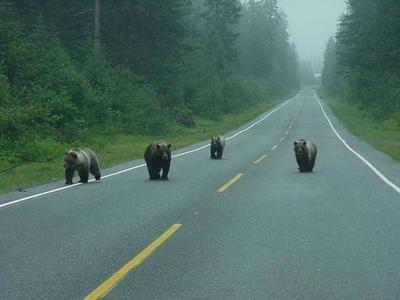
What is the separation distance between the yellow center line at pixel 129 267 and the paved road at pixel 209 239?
2.0 inches

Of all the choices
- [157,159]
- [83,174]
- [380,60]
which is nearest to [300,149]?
[157,159]

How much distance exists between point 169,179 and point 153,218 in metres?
6.37

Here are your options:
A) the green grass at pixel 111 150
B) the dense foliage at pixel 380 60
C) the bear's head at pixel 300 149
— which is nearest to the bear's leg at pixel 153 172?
the green grass at pixel 111 150

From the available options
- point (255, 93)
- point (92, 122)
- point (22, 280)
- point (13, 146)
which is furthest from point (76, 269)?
point (255, 93)

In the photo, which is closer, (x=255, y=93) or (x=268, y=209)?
(x=268, y=209)

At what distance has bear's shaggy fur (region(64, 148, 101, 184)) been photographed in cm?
1592

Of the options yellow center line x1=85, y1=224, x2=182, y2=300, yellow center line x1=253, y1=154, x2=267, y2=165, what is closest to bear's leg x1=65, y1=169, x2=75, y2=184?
yellow center line x1=85, y1=224, x2=182, y2=300

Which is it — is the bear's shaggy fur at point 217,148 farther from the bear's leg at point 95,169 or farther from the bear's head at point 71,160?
the bear's head at point 71,160

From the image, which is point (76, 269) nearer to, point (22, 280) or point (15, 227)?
point (22, 280)

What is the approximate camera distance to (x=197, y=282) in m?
6.70

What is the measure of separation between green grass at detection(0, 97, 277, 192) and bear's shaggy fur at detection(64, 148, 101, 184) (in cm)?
103

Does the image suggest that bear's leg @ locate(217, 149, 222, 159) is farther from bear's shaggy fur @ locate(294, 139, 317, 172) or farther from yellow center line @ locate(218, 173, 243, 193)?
yellow center line @ locate(218, 173, 243, 193)

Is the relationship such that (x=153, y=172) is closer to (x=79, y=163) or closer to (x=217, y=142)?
(x=79, y=163)

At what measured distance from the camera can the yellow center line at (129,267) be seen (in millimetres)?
6297
